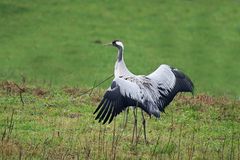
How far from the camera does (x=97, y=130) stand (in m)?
14.9

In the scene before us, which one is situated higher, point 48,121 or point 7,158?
point 48,121

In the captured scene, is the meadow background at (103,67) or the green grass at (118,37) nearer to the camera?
the meadow background at (103,67)

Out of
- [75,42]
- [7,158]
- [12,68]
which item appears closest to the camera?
[7,158]

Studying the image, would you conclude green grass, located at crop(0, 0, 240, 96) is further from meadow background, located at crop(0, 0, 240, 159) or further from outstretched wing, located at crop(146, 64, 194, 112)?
outstretched wing, located at crop(146, 64, 194, 112)

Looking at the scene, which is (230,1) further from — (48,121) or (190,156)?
(190,156)

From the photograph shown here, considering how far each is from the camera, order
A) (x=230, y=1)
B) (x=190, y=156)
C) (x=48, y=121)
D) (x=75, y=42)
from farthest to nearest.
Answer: (x=230, y=1)
(x=75, y=42)
(x=48, y=121)
(x=190, y=156)

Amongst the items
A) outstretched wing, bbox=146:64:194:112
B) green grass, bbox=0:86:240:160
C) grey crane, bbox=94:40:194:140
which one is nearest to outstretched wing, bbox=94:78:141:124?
grey crane, bbox=94:40:194:140

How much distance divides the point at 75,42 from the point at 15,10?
202 inches

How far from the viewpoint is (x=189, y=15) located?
127ft

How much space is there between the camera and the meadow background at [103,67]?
13.5m

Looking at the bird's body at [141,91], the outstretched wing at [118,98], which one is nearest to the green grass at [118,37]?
the bird's body at [141,91]

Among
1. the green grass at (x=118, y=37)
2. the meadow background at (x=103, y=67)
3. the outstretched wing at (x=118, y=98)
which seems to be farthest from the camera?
the green grass at (x=118, y=37)

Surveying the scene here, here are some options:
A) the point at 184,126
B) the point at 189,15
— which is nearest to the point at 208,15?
the point at 189,15

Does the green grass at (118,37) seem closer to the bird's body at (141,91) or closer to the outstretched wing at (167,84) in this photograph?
the outstretched wing at (167,84)
